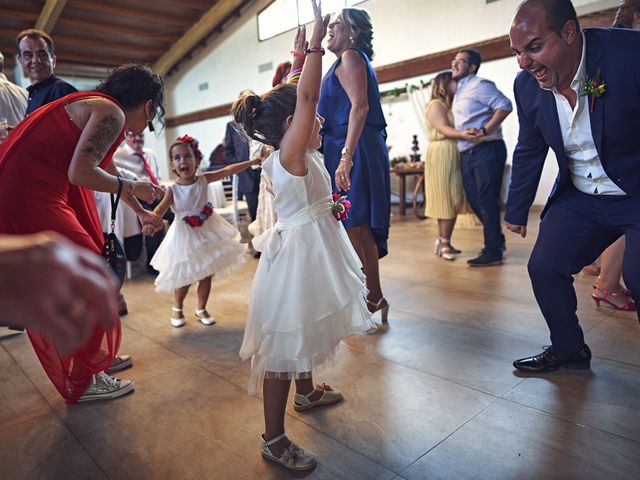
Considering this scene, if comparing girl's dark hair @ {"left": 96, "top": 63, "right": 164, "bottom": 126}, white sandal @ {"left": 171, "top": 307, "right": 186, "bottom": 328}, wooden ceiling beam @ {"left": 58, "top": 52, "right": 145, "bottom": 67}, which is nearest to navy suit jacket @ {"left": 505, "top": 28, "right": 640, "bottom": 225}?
girl's dark hair @ {"left": 96, "top": 63, "right": 164, "bottom": 126}

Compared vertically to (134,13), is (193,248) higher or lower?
lower

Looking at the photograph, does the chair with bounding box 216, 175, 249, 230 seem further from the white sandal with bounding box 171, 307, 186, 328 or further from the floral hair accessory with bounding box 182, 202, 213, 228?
the white sandal with bounding box 171, 307, 186, 328

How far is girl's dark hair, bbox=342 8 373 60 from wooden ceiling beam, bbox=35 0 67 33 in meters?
9.03

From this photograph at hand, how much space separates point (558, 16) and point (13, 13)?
1119cm

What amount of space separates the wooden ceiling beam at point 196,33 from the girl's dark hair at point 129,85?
1015cm

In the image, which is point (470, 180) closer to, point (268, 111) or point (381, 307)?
point (381, 307)

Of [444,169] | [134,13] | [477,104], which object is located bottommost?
[444,169]

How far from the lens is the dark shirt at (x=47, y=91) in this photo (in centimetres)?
237

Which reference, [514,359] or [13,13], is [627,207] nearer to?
[514,359]

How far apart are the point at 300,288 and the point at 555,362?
1240mm

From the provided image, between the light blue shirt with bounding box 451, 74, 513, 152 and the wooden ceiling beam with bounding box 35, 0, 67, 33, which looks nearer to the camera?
the light blue shirt with bounding box 451, 74, 513, 152

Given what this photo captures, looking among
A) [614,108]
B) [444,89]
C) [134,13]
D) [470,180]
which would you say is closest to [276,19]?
[134,13]

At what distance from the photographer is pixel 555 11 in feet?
5.40

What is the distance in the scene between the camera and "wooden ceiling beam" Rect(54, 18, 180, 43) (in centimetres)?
1013
